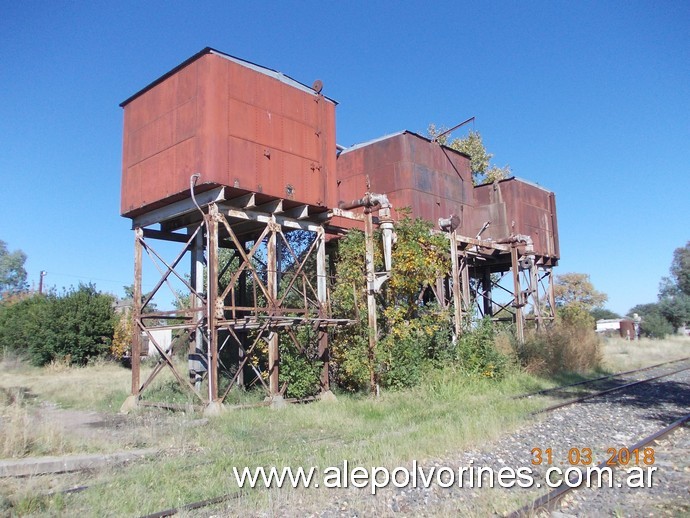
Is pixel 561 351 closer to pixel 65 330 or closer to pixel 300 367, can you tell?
pixel 300 367

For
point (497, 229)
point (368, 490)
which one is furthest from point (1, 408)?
point (497, 229)

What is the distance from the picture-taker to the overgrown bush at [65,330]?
31.1 m

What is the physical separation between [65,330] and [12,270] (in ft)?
178

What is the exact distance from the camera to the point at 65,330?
31250 millimetres

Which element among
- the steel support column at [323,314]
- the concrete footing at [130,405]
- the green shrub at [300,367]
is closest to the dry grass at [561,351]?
the steel support column at [323,314]

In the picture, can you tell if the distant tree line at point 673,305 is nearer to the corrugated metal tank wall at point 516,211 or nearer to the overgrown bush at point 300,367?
the corrugated metal tank wall at point 516,211

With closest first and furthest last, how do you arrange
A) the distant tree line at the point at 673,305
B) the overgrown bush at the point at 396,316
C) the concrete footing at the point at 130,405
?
1. the concrete footing at the point at 130,405
2. the overgrown bush at the point at 396,316
3. the distant tree line at the point at 673,305

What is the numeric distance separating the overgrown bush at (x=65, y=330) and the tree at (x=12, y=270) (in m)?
48.1

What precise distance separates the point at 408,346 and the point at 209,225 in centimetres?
603

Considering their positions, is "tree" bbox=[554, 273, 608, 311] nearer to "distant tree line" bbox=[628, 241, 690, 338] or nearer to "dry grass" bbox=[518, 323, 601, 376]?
"distant tree line" bbox=[628, 241, 690, 338]

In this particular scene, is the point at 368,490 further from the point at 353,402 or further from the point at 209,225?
the point at 209,225

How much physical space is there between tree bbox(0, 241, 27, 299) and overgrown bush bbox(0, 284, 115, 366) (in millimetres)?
48106

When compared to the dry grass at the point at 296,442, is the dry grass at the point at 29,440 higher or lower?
higher

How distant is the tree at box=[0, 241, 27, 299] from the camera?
247ft
